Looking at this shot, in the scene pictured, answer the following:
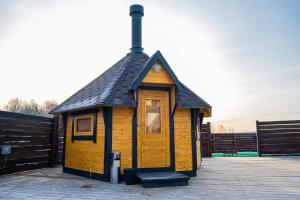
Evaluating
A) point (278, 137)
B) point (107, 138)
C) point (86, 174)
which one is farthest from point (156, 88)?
point (278, 137)

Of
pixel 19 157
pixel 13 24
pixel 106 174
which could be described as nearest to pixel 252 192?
pixel 106 174

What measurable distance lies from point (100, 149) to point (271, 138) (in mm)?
10813

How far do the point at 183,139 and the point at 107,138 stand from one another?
8.60 ft

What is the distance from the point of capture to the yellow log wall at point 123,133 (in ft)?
22.2

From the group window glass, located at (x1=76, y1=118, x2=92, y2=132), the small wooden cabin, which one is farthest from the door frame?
window glass, located at (x1=76, y1=118, x2=92, y2=132)

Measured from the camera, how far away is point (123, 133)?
688 cm

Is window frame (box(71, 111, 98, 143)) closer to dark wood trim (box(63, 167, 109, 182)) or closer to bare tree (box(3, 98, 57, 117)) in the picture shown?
dark wood trim (box(63, 167, 109, 182))

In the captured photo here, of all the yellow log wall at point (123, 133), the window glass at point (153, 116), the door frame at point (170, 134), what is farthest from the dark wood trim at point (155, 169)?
the window glass at point (153, 116)

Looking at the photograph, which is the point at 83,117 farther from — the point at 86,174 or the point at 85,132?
the point at 86,174

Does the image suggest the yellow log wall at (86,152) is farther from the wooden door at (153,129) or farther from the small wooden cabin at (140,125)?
the wooden door at (153,129)

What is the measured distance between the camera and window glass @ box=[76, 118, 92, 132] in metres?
7.64

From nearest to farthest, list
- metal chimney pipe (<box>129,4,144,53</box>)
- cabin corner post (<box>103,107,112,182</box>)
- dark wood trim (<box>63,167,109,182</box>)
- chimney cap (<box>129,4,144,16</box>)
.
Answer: cabin corner post (<box>103,107,112,182</box>), dark wood trim (<box>63,167,109,182</box>), metal chimney pipe (<box>129,4,144,53</box>), chimney cap (<box>129,4,144,16</box>)

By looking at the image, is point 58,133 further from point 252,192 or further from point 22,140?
point 252,192

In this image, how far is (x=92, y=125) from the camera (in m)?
7.41
